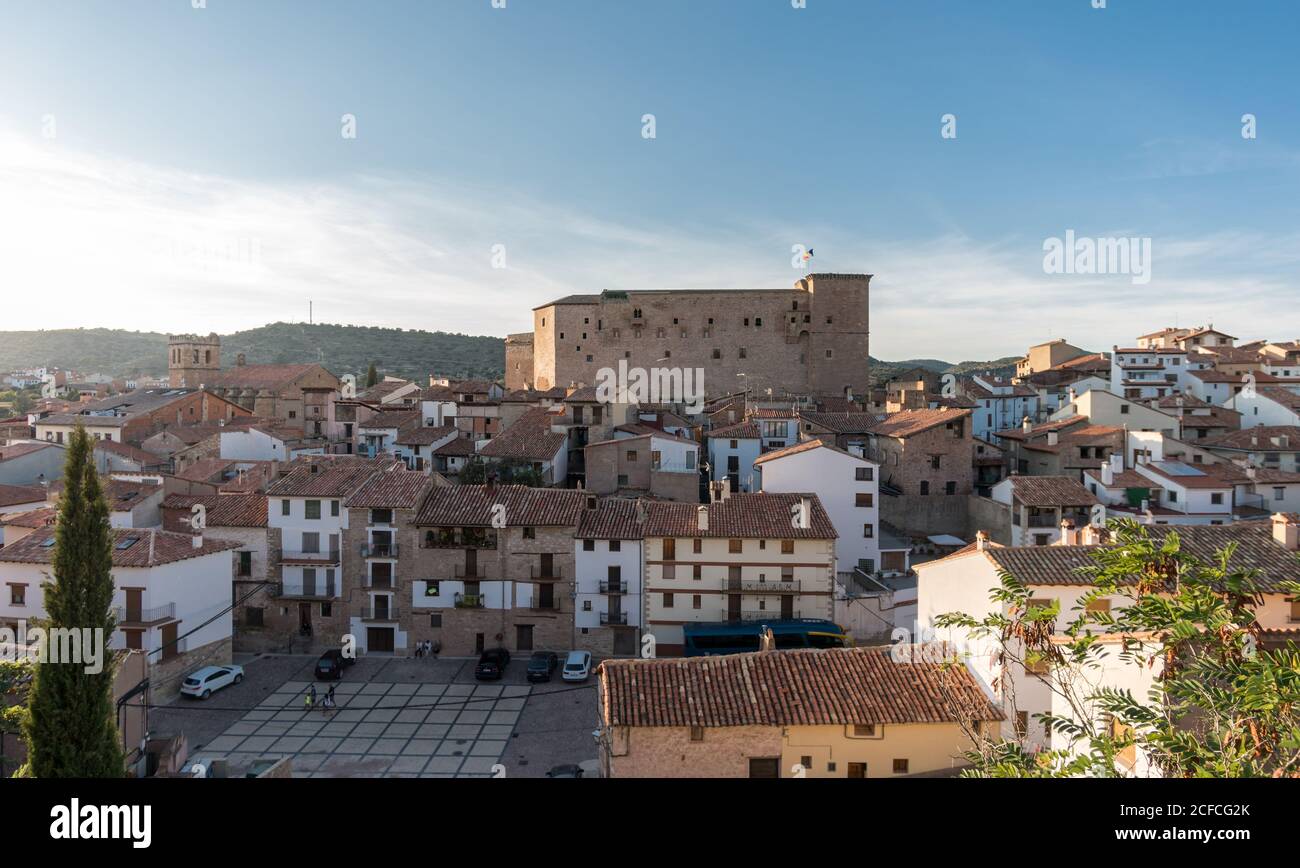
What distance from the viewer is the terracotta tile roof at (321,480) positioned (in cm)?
2583

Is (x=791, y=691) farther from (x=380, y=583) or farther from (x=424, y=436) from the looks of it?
(x=424, y=436)

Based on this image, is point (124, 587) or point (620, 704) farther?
point (124, 587)

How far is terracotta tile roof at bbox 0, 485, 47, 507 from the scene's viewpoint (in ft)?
95.9

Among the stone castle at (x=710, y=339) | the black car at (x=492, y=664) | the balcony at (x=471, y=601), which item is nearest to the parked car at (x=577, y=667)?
the black car at (x=492, y=664)

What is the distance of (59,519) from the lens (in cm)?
1350

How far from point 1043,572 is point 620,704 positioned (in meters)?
8.73

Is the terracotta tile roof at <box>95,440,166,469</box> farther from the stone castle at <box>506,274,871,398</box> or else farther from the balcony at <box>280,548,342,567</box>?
the stone castle at <box>506,274,871,398</box>

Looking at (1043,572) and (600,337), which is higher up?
(600,337)

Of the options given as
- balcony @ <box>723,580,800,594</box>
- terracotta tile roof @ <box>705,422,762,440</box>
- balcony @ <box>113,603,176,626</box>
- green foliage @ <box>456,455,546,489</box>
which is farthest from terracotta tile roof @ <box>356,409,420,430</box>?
balcony @ <box>723,580,800,594</box>

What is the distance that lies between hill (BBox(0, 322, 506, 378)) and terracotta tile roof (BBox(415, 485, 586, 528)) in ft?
253

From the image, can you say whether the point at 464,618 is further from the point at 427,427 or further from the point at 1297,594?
the point at 1297,594
